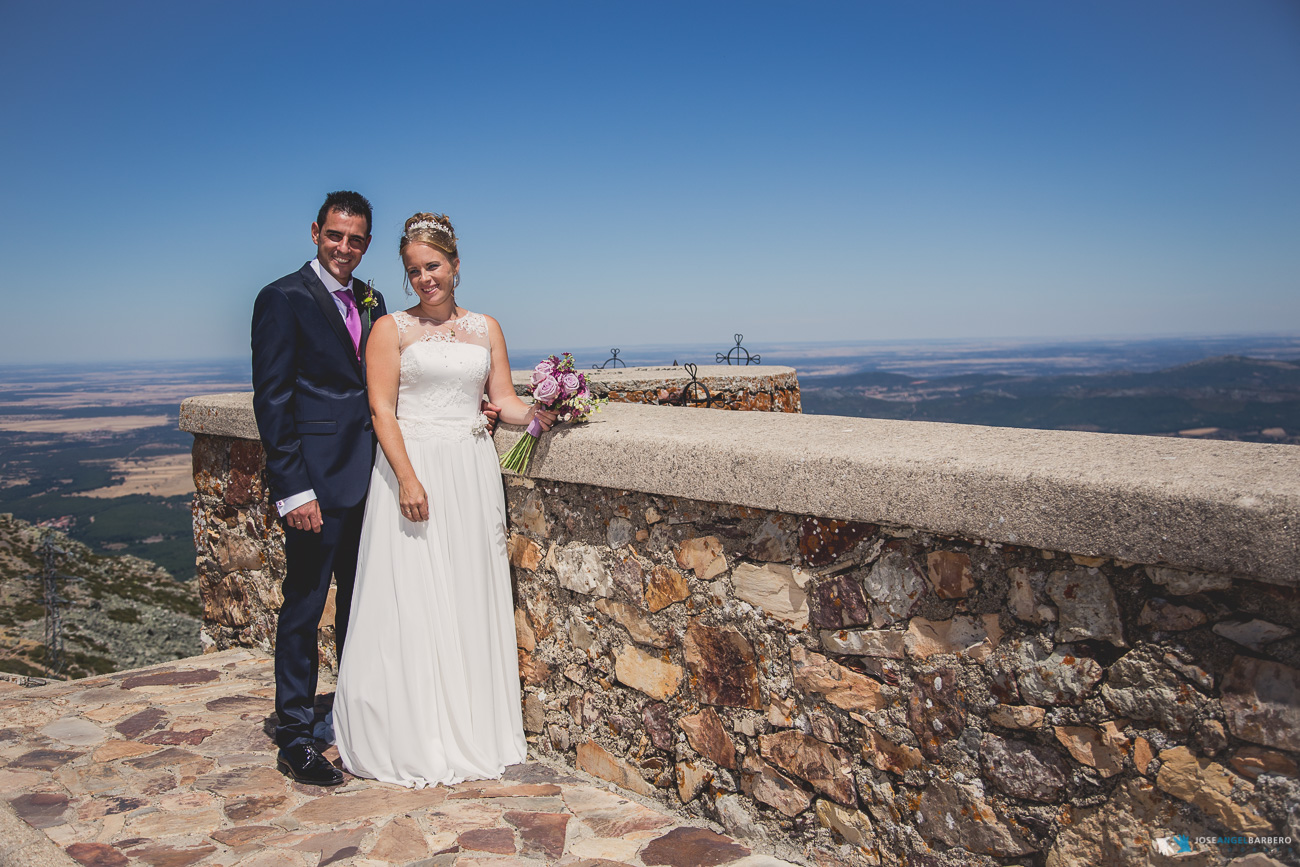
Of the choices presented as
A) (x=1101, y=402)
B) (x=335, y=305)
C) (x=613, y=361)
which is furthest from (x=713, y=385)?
(x=1101, y=402)

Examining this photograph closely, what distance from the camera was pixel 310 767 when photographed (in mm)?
2658

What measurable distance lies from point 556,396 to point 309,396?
95 centimetres

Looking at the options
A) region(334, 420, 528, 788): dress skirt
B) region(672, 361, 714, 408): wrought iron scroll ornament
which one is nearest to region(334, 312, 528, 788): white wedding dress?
region(334, 420, 528, 788): dress skirt

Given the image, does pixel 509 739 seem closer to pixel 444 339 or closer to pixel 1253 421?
pixel 444 339

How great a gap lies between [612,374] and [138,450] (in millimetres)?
90688

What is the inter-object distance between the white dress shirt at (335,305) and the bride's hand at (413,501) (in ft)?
1.19

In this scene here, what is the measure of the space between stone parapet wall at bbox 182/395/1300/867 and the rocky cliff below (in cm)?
1805

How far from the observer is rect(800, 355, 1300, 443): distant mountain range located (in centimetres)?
5269

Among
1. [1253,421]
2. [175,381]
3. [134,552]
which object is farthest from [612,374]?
[175,381]

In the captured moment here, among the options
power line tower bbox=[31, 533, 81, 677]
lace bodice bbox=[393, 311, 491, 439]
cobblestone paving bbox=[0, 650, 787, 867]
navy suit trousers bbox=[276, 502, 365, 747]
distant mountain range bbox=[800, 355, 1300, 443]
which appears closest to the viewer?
cobblestone paving bbox=[0, 650, 787, 867]

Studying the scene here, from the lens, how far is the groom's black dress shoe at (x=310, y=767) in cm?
265
